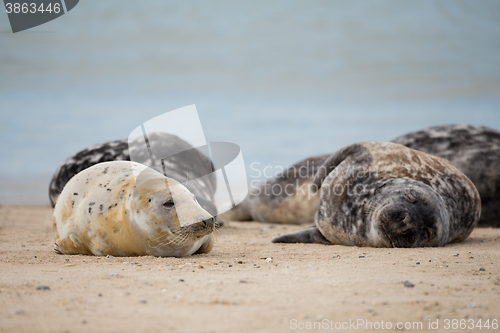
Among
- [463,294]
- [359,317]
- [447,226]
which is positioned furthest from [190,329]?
[447,226]

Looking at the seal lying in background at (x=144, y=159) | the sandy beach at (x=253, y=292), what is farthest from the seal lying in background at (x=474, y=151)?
the seal lying in background at (x=144, y=159)

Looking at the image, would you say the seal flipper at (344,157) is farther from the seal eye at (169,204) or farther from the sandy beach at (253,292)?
the seal eye at (169,204)

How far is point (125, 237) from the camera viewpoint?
412 cm

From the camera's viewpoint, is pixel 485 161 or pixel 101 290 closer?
pixel 101 290

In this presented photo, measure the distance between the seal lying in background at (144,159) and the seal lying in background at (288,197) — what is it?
1730 mm

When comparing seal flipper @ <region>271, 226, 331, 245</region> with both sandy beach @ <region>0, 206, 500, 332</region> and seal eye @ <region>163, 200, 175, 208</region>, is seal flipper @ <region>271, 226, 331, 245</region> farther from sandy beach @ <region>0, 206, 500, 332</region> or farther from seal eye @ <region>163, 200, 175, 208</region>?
seal eye @ <region>163, 200, 175, 208</region>

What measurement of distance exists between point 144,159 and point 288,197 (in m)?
2.78

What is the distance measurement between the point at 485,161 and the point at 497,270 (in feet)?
13.8

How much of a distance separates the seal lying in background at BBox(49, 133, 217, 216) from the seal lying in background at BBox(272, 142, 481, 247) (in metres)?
1.88

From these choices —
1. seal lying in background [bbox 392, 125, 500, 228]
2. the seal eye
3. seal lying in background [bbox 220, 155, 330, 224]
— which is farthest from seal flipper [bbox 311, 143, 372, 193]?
seal lying in background [bbox 220, 155, 330, 224]

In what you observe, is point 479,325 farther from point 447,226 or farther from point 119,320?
point 447,226

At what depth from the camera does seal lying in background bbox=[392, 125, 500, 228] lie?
23.6ft

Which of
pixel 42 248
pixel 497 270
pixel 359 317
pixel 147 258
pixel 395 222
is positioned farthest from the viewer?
pixel 42 248

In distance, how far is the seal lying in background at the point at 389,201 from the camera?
15.1 ft
